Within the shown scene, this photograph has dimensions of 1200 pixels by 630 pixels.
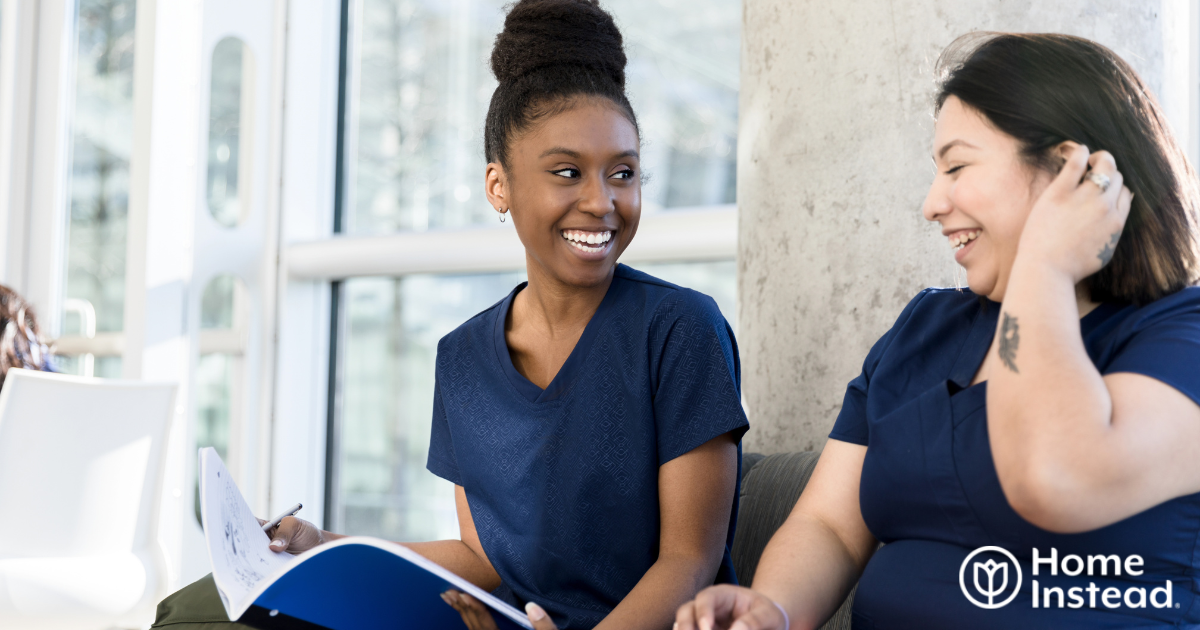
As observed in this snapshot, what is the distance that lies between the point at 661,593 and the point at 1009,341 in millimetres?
583

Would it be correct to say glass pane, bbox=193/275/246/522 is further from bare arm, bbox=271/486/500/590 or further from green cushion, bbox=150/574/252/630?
bare arm, bbox=271/486/500/590

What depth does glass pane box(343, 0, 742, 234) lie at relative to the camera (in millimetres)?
3170

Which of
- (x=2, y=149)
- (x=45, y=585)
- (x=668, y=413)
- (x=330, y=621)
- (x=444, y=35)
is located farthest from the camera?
(x=2, y=149)

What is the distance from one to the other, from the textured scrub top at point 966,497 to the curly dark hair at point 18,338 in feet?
8.41

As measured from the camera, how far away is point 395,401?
13.3ft

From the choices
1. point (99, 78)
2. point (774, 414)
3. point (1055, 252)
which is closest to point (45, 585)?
point (774, 414)

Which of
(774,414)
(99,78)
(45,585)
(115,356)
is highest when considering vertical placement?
(99,78)

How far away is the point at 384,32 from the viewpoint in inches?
163

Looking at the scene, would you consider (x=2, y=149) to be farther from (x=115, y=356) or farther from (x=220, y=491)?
(x=220, y=491)

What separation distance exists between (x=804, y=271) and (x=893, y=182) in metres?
0.24

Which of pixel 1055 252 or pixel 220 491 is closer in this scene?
pixel 1055 252

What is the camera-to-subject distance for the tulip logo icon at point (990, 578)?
0.99 metres

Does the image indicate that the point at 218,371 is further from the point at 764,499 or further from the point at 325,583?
the point at 325,583

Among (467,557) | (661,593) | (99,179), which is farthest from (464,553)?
(99,179)
